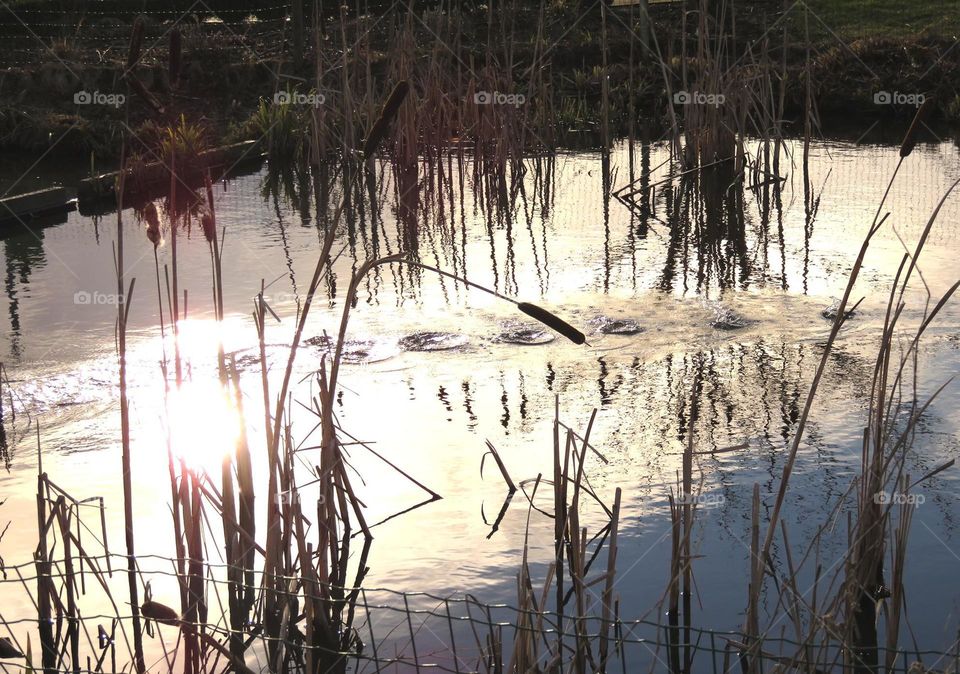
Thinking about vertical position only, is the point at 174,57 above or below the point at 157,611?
above

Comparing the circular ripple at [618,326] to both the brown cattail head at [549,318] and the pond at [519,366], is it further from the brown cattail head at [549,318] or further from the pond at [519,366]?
the brown cattail head at [549,318]

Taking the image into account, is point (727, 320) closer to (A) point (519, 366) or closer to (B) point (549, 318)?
(A) point (519, 366)

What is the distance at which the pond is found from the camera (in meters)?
2.95

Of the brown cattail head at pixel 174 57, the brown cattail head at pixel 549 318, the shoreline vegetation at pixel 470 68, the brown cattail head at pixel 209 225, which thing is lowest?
the brown cattail head at pixel 549 318

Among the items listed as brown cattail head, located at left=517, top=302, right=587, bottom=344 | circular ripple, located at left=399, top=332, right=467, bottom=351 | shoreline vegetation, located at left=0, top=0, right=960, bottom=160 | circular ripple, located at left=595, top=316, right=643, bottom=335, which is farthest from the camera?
shoreline vegetation, located at left=0, top=0, right=960, bottom=160

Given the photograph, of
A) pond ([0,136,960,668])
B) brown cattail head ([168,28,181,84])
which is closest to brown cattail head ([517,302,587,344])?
brown cattail head ([168,28,181,84])

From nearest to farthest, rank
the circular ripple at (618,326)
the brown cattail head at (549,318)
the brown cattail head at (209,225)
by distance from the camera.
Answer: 1. the brown cattail head at (549,318)
2. the brown cattail head at (209,225)
3. the circular ripple at (618,326)

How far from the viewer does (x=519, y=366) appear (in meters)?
4.33

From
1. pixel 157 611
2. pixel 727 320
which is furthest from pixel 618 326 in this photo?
pixel 157 611

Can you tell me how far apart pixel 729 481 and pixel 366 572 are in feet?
3.29

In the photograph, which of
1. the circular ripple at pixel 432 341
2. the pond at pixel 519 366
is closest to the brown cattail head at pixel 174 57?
the pond at pixel 519 366

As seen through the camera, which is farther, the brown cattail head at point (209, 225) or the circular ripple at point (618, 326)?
the circular ripple at point (618, 326)

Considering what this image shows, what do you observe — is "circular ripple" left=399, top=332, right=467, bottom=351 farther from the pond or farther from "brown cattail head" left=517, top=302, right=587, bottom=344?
"brown cattail head" left=517, top=302, right=587, bottom=344

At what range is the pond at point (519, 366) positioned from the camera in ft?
9.67
